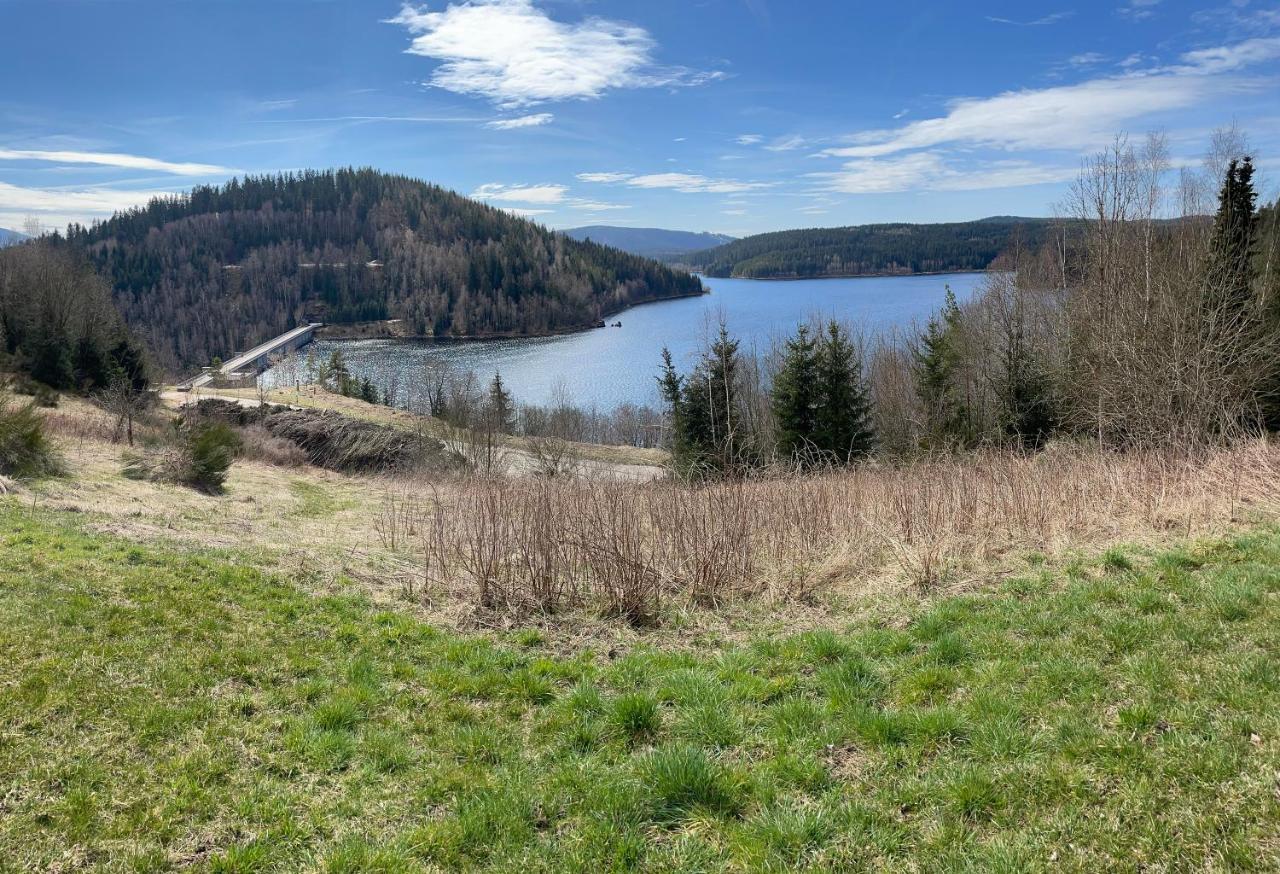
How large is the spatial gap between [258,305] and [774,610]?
16317cm

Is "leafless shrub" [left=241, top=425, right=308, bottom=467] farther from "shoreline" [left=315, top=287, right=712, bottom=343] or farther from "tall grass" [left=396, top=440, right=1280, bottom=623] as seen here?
"shoreline" [left=315, top=287, right=712, bottom=343]

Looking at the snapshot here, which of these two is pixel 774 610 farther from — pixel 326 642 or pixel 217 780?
pixel 217 780

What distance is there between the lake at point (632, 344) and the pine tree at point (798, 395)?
23273 millimetres

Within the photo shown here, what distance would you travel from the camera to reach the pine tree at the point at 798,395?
2980 centimetres

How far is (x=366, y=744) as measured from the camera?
4.47 m

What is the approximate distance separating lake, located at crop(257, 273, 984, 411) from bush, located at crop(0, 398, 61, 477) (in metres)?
42.2

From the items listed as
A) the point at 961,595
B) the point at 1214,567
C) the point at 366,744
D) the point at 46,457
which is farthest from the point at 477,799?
the point at 46,457

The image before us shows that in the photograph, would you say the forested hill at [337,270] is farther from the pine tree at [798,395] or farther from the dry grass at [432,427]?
the pine tree at [798,395]

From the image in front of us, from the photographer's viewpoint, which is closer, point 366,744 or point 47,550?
point 366,744

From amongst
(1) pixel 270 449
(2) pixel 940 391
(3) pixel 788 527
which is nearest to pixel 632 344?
(2) pixel 940 391

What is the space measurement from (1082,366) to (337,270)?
6586 inches

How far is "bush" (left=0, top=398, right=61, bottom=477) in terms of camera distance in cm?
1529

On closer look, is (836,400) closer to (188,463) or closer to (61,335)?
(188,463)

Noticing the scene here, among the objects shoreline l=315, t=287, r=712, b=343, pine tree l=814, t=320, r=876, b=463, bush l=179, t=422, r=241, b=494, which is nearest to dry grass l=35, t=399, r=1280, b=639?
bush l=179, t=422, r=241, b=494
